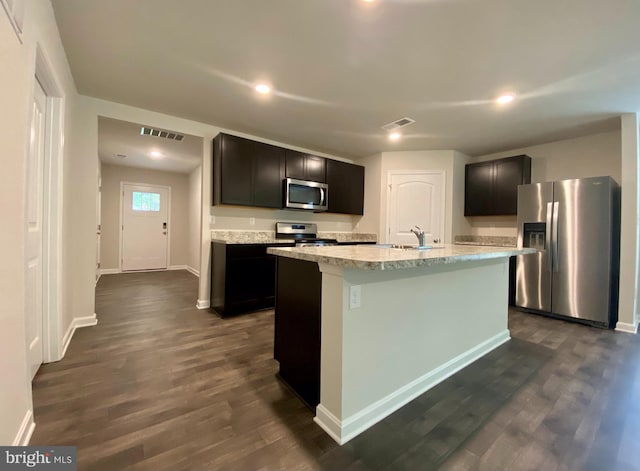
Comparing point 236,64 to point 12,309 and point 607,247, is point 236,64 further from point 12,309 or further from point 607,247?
point 607,247

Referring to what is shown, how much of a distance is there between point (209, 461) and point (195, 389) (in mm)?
654

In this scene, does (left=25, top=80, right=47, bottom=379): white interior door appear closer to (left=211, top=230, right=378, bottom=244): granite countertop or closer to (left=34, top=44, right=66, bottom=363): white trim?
(left=34, top=44, right=66, bottom=363): white trim

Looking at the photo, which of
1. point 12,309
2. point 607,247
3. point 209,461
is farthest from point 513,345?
point 12,309

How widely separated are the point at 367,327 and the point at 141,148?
5087 millimetres

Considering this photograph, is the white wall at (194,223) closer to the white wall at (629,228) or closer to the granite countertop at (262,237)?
the granite countertop at (262,237)

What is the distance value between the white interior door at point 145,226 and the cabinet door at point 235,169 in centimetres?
390

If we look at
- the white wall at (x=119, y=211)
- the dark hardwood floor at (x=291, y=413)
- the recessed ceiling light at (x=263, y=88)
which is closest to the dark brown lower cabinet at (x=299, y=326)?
the dark hardwood floor at (x=291, y=413)

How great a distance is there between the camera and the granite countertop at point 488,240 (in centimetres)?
446

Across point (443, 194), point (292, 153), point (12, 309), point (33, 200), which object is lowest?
point (12, 309)

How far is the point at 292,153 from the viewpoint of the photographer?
4.11 m

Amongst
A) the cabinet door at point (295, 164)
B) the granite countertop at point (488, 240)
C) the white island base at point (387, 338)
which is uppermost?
the cabinet door at point (295, 164)

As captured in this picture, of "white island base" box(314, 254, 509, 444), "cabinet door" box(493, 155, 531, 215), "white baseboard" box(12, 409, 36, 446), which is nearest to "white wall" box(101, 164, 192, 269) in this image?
"white baseboard" box(12, 409, 36, 446)

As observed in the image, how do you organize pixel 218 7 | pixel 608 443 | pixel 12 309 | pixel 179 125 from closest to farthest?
pixel 12 309 → pixel 608 443 → pixel 218 7 → pixel 179 125

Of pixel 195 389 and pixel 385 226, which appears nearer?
pixel 195 389
